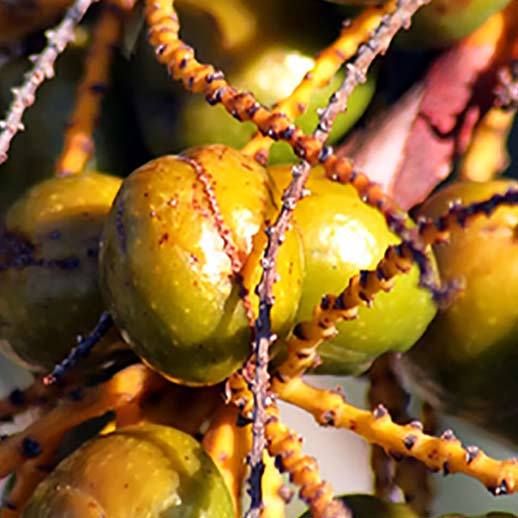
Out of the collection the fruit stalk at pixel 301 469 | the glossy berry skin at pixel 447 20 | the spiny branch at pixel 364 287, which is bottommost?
the fruit stalk at pixel 301 469

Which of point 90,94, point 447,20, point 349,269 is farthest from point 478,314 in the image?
point 90,94

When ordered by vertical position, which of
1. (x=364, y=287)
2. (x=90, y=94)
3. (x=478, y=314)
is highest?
(x=90, y=94)

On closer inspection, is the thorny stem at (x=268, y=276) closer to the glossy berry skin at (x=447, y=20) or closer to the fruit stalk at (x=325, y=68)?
the fruit stalk at (x=325, y=68)

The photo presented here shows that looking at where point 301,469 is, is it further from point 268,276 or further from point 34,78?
point 34,78

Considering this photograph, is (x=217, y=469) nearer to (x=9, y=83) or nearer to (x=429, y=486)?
(x=429, y=486)

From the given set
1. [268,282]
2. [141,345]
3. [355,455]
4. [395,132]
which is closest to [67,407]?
[141,345]

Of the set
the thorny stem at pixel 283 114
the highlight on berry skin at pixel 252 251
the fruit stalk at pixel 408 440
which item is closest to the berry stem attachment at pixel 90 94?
the highlight on berry skin at pixel 252 251

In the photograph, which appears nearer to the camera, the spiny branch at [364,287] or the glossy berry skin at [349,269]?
the spiny branch at [364,287]

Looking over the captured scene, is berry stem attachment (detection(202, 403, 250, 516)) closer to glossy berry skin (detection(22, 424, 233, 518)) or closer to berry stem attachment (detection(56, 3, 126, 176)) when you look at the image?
glossy berry skin (detection(22, 424, 233, 518))
